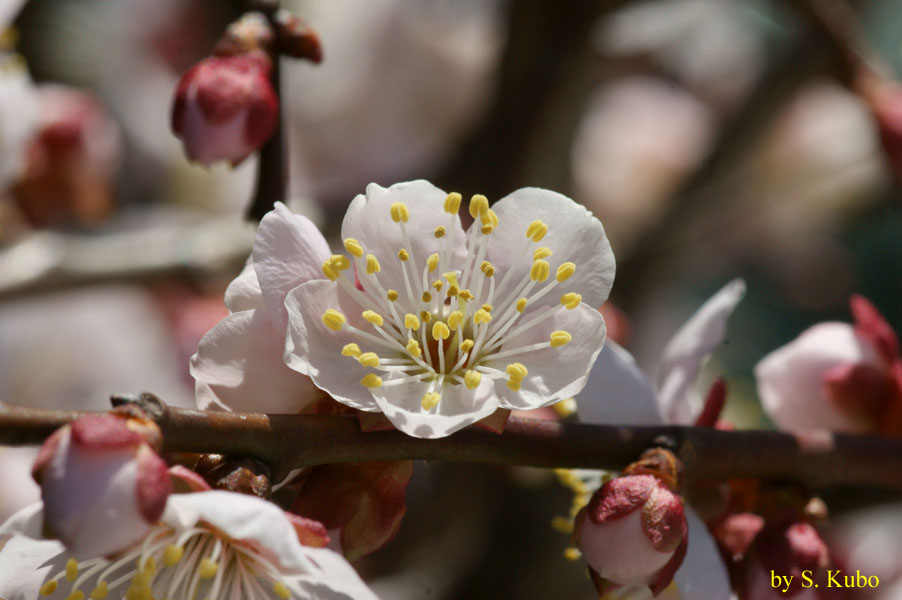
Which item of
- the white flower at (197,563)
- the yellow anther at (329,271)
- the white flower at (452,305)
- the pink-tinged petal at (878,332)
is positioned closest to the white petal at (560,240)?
the white flower at (452,305)

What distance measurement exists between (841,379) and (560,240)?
1.05 ft

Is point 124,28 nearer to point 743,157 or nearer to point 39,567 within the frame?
point 743,157

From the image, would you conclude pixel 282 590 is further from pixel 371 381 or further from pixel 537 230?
pixel 537 230

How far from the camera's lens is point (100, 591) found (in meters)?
0.51

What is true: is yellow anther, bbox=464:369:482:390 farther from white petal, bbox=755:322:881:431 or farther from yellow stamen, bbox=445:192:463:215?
white petal, bbox=755:322:881:431

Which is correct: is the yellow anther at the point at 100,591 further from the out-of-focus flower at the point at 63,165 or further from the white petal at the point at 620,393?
the out-of-focus flower at the point at 63,165

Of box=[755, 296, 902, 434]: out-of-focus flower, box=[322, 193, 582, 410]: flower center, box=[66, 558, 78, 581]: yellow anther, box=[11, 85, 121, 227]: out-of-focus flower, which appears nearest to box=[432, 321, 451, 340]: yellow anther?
box=[322, 193, 582, 410]: flower center

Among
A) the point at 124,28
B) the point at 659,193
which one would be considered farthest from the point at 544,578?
the point at 124,28

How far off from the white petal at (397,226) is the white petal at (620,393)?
0.14 m

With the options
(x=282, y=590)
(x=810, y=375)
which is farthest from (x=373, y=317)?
(x=810, y=375)

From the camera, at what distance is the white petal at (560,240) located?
0.57m

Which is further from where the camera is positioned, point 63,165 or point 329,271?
point 63,165

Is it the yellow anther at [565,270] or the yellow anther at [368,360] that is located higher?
the yellow anther at [565,270]

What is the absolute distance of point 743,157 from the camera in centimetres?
140
